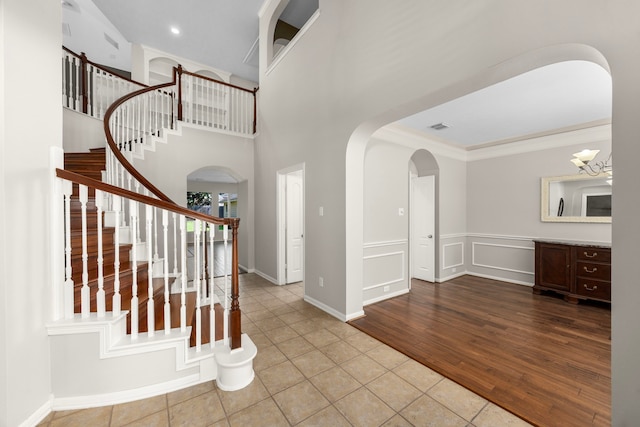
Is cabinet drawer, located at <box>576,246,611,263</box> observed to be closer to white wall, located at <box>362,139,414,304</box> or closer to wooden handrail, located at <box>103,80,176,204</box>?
white wall, located at <box>362,139,414,304</box>

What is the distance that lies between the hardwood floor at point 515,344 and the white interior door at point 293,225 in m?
1.69

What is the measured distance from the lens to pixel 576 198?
13.5ft

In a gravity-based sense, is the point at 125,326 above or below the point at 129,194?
below

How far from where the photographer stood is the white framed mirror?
12.7ft

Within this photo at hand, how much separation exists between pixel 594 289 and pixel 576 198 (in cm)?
151

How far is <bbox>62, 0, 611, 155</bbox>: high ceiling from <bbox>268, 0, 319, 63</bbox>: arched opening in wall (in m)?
0.02

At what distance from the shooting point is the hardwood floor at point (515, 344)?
178cm

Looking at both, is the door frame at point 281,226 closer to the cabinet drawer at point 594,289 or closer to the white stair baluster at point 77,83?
the white stair baluster at point 77,83

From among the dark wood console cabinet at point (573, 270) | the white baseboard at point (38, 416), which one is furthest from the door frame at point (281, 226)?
the dark wood console cabinet at point (573, 270)

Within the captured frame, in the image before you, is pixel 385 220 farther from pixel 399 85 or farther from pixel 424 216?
pixel 399 85

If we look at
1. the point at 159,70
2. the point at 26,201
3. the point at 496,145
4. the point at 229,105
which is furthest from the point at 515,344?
the point at 159,70

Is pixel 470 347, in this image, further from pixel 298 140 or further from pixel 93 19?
pixel 93 19

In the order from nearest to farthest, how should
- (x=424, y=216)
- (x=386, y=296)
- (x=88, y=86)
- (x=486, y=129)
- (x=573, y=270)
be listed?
(x=573, y=270), (x=386, y=296), (x=486, y=129), (x=88, y=86), (x=424, y=216)

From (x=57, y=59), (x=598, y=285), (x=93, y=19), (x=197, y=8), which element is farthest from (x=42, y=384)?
(x=93, y=19)
